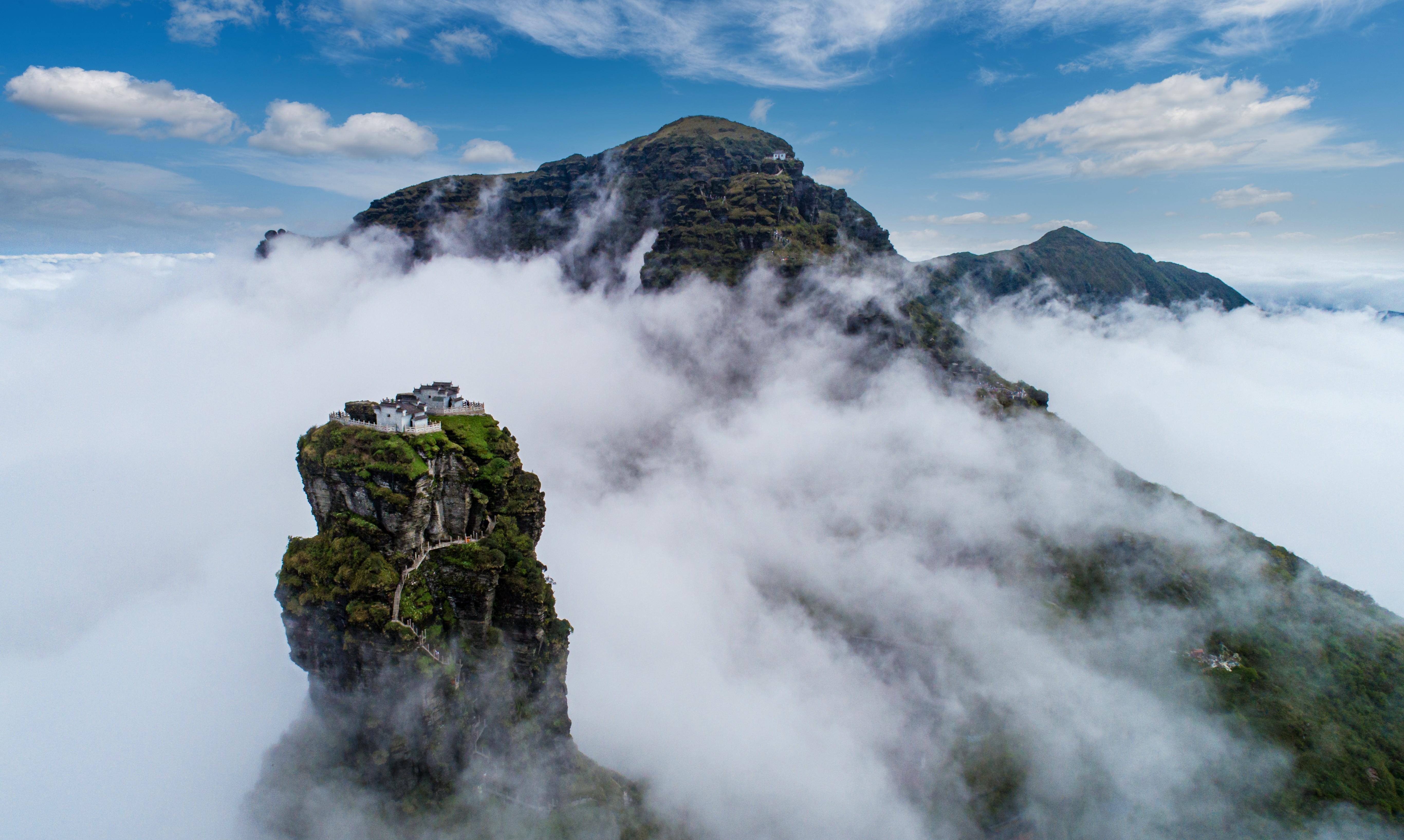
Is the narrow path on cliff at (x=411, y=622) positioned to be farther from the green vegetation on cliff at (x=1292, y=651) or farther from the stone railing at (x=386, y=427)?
the green vegetation on cliff at (x=1292, y=651)

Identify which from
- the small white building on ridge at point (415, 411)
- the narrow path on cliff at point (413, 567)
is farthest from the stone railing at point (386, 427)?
the narrow path on cliff at point (413, 567)

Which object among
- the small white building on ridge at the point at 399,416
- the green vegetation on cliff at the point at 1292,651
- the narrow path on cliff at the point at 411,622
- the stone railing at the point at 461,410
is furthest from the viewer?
the green vegetation on cliff at the point at 1292,651

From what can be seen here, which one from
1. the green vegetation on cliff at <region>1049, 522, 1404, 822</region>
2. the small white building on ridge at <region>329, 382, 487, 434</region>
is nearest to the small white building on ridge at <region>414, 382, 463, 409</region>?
the small white building on ridge at <region>329, 382, 487, 434</region>

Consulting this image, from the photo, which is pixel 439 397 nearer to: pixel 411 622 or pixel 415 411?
pixel 415 411

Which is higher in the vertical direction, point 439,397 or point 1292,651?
point 439,397

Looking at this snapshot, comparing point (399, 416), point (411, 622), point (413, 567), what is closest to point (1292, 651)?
point (411, 622)

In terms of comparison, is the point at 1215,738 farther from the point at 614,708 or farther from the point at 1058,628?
the point at 614,708
